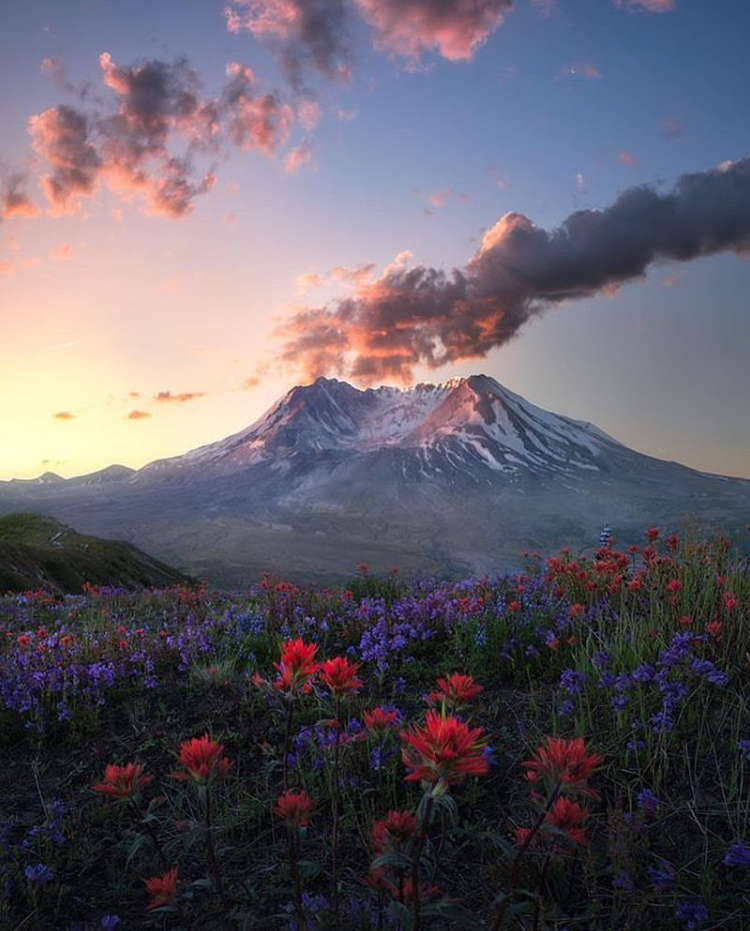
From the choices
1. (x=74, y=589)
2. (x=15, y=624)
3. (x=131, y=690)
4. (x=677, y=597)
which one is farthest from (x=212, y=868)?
(x=74, y=589)

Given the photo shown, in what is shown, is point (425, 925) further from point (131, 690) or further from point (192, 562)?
point (192, 562)

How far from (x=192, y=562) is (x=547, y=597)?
17857cm

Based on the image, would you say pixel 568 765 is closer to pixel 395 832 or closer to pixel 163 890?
pixel 395 832

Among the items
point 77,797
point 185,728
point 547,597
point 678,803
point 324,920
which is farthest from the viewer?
point 547,597

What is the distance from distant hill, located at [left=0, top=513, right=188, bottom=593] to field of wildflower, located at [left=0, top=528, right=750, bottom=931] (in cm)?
1011

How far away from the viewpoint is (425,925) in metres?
2.63

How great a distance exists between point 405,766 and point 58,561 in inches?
678

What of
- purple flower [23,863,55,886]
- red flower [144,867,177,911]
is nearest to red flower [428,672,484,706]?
red flower [144,867,177,911]

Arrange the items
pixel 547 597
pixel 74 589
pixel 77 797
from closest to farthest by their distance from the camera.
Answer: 1. pixel 77 797
2. pixel 547 597
3. pixel 74 589

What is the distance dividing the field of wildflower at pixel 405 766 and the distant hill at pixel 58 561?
1011cm

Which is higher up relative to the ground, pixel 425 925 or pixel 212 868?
pixel 212 868

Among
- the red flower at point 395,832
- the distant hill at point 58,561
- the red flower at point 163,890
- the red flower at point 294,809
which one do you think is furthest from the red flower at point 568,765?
the distant hill at point 58,561

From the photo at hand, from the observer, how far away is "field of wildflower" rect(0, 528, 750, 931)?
6.97 ft

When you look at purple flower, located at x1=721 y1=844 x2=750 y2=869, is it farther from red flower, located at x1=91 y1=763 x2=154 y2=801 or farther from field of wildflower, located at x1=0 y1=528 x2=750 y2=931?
red flower, located at x1=91 y1=763 x2=154 y2=801
